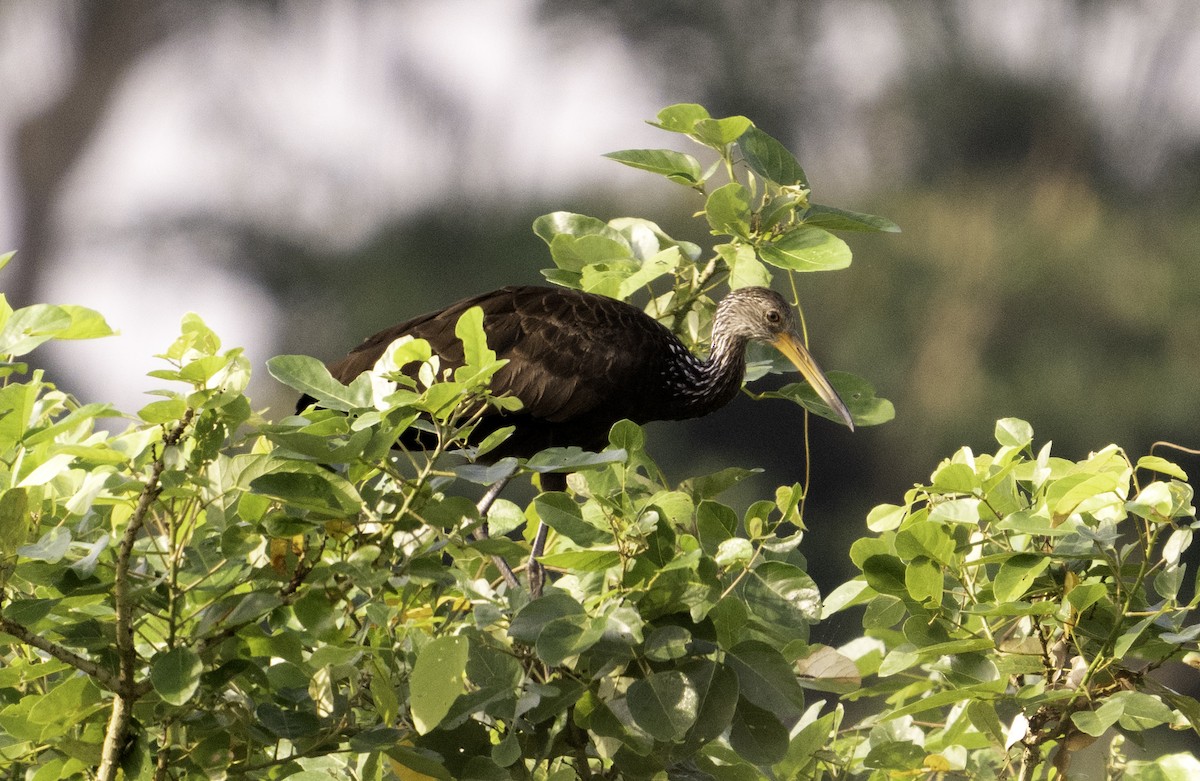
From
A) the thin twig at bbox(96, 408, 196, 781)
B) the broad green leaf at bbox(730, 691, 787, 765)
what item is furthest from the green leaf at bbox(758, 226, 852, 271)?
the thin twig at bbox(96, 408, 196, 781)

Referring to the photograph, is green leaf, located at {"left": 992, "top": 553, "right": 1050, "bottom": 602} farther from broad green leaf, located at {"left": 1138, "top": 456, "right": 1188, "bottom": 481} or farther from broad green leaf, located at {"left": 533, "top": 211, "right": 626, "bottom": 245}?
broad green leaf, located at {"left": 533, "top": 211, "right": 626, "bottom": 245}

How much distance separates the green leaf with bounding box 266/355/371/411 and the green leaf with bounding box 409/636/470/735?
20 centimetres

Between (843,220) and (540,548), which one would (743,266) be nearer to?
(843,220)

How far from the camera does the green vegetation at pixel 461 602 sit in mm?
1064

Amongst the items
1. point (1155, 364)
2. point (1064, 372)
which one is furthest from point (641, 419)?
point (1155, 364)

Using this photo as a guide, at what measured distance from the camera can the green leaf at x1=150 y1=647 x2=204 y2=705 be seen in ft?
3.32

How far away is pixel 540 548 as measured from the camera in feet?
7.30

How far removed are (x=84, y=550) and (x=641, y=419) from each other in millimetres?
1647

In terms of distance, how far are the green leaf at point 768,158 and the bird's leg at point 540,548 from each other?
494 millimetres

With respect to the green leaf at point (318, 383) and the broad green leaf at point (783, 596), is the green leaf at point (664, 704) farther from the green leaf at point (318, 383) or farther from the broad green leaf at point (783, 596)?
the green leaf at point (318, 383)

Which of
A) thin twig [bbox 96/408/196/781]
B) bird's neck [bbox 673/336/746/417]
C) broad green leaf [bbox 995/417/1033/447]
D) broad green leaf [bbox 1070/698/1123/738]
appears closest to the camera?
thin twig [bbox 96/408/196/781]

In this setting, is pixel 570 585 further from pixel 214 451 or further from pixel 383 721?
pixel 214 451

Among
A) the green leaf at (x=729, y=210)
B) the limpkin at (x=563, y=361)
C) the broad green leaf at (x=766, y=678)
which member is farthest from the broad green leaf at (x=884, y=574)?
the limpkin at (x=563, y=361)

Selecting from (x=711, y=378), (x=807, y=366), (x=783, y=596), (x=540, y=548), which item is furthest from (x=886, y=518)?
(x=711, y=378)
